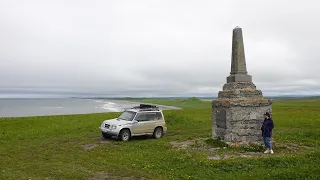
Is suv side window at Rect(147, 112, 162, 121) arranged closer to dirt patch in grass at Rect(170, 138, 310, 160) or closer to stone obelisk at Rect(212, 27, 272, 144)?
dirt patch in grass at Rect(170, 138, 310, 160)

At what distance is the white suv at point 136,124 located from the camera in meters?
19.0

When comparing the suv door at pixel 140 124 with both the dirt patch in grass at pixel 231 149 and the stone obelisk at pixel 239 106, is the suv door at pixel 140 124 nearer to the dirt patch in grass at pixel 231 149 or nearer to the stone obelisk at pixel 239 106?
the dirt patch in grass at pixel 231 149

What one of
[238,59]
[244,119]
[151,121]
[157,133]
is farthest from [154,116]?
[238,59]

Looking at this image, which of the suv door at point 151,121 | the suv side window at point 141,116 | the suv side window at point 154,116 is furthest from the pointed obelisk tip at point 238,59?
the suv side window at point 141,116

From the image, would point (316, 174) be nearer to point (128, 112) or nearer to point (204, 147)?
point (204, 147)

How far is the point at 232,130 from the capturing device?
52.0 feet

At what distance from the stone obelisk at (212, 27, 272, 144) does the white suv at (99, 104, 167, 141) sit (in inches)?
199

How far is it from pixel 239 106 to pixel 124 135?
7.98m

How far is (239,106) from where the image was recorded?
15.8 m

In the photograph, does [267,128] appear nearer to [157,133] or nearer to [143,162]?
[143,162]

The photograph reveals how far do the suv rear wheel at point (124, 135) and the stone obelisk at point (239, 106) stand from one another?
19.5ft

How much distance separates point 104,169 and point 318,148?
11.7 meters

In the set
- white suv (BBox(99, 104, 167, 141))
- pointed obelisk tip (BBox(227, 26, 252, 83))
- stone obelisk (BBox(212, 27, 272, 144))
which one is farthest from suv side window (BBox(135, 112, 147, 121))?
pointed obelisk tip (BBox(227, 26, 252, 83))

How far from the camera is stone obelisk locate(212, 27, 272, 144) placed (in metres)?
15.8
